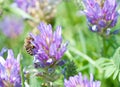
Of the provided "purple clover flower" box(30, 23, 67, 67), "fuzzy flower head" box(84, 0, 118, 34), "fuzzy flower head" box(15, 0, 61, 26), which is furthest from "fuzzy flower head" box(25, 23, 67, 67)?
"fuzzy flower head" box(15, 0, 61, 26)

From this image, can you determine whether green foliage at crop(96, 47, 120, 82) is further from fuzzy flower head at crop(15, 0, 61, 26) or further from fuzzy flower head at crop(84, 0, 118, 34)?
fuzzy flower head at crop(15, 0, 61, 26)

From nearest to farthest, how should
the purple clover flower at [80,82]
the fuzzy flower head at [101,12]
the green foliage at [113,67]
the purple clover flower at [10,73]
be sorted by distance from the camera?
the purple clover flower at [80,82]
the purple clover flower at [10,73]
the green foliage at [113,67]
the fuzzy flower head at [101,12]

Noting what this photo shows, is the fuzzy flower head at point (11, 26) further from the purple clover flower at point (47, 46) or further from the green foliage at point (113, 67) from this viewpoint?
the purple clover flower at point (47, 46)

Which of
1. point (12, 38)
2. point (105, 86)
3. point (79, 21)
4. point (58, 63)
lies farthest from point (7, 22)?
point (58, 63)

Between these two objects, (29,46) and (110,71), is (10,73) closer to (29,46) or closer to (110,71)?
(29,46)

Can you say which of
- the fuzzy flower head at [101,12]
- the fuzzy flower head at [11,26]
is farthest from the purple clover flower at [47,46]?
the fuzzy flower head at [11,26]

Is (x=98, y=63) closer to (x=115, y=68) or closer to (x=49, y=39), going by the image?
(x=115, y=68)
